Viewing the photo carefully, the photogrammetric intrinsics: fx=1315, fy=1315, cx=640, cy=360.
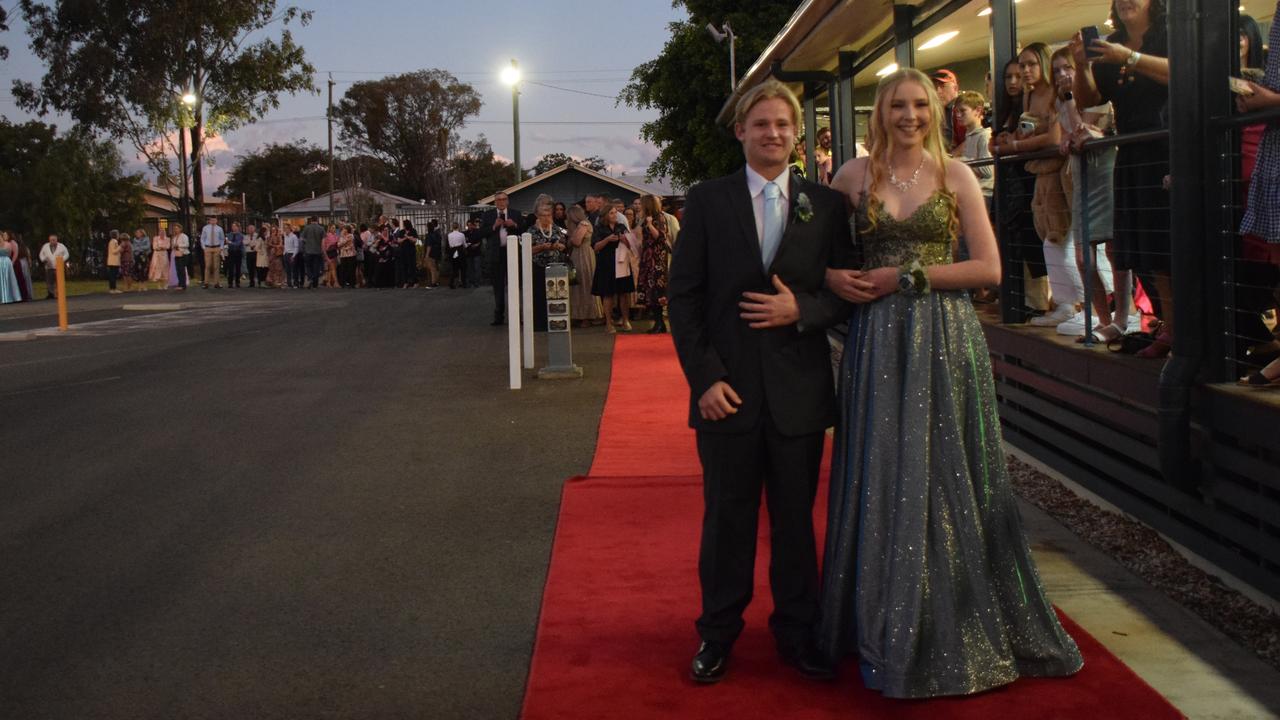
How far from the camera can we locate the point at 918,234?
13.5 ft

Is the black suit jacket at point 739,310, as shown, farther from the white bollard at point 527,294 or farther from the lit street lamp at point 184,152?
the lit street lamp at point 184,152

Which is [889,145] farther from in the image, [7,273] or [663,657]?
[7,273]

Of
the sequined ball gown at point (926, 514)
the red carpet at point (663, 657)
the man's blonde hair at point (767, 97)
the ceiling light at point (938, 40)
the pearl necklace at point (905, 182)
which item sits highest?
the ceiling light at point (938, 40)

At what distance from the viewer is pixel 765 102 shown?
414cm

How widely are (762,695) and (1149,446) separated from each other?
2.64 meters

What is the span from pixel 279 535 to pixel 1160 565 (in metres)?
4.01

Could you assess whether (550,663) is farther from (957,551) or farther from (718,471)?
(957,551)

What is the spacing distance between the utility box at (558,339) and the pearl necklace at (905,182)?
8484 millimetres

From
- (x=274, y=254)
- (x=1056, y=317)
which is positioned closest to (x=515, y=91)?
(x=274, y=254)

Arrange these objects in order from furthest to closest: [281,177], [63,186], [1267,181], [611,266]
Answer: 1. [281,177]
2. [63,186]
3. [611,266]
4. [1267,181]

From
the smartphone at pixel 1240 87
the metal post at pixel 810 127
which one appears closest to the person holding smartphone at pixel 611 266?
the metal post at pixel 810 127

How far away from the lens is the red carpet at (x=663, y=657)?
3.89 m

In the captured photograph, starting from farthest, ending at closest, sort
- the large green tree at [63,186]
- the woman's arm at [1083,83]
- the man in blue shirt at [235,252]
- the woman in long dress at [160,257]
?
1. the large green tree at [63,186]
2. the man in blue shirt at [235,252]
3. the woman in long dress at [160,257]
4. the woman's arm at [1083,83]

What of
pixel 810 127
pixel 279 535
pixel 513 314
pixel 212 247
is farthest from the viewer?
pixel 212 247
